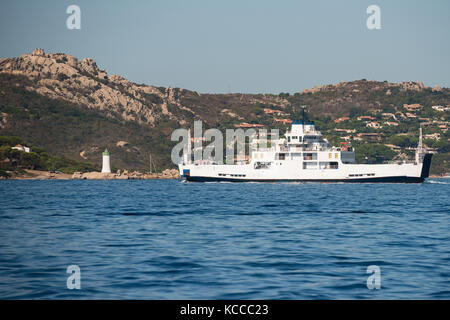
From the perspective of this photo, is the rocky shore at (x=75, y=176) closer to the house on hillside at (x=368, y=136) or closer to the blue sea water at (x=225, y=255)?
the house on hillside at (x=368, y=136)

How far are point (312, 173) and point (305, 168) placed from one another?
1.62 metres

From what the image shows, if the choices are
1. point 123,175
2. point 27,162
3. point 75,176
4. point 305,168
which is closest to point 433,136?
point 123,175

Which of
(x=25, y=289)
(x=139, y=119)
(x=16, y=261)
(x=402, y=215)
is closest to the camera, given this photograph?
(x=25, y=289)

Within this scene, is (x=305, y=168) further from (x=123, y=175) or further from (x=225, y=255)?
(x=225, y=255)

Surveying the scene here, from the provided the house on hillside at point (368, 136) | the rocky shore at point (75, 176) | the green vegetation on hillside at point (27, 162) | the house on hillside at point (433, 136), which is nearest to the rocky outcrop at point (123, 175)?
the rocky shore at point (75, 176)

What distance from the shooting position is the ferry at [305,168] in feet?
257

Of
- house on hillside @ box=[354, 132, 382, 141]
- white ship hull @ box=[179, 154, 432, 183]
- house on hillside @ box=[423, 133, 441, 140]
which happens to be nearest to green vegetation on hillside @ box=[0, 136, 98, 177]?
white ship hull @ box=[179, 154, 432, 183]

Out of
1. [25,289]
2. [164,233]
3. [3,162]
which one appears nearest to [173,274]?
[25,289]

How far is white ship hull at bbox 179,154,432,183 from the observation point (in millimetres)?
78062

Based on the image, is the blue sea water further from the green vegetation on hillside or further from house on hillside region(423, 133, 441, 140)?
house on hillside region(423, 133, 441, 140)
